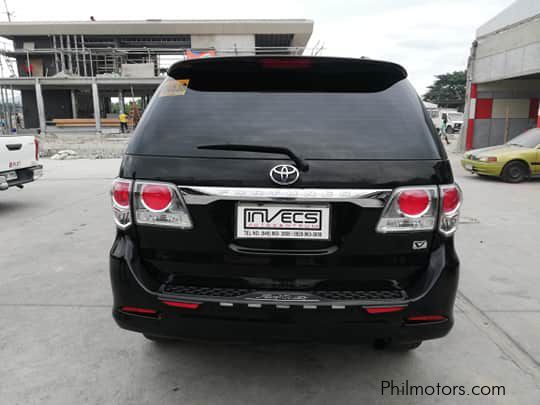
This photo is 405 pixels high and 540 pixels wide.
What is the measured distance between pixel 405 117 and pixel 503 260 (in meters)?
3.29

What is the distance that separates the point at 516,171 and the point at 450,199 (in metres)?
A: 10.1

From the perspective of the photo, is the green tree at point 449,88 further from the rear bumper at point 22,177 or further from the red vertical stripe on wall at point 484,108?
the rear bumper at point 22,177

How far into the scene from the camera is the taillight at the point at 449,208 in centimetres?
210

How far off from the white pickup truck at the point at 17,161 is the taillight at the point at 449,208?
6.95 metres

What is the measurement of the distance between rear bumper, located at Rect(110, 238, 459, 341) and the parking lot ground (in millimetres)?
517

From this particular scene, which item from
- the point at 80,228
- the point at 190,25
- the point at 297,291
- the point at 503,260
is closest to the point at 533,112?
the point at 503,260

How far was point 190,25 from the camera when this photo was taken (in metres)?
34.9

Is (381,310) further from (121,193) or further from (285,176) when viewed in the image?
(121,193)

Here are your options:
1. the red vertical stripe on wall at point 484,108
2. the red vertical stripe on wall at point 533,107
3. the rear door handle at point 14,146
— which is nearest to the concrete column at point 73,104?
the red vertical stripe on wall at point 484,108

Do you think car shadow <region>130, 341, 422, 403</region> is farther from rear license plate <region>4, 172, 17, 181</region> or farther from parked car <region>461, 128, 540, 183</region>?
parked car <region>461, 128, 540, 183</region>

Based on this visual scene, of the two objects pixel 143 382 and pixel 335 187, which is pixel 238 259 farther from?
pixel 143 382

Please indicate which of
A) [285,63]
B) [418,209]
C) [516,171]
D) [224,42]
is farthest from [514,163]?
[224,42]

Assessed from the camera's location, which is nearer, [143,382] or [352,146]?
[352,146]

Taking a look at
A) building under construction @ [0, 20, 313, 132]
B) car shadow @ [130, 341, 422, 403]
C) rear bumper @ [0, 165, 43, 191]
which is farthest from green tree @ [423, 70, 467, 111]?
car shadow @ [130, 341, 422, 403]
